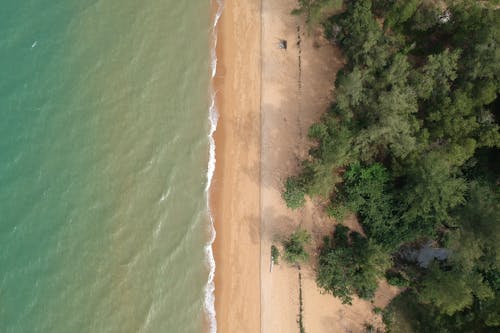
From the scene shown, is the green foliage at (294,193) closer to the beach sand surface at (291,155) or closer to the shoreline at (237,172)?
the beach sand surface at (291,155)

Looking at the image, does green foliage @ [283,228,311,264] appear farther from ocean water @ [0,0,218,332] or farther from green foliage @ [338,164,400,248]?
ocean water @ [0,0,218,332]

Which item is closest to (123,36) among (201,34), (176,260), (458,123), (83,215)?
(201,34)

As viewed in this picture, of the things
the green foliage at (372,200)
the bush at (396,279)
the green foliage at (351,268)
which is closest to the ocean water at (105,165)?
the green foliage at (351,268)

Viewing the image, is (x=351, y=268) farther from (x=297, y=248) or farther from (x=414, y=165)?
(x=414, y=165)

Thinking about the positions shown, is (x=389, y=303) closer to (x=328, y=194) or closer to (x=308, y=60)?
(x=328, y=194)

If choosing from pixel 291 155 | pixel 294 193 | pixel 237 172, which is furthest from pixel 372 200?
pixel 237 172

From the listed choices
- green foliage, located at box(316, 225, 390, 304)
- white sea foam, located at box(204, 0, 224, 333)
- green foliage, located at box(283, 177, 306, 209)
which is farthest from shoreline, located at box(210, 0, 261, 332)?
green foliage, located at box(316, 225, 390, 304)
